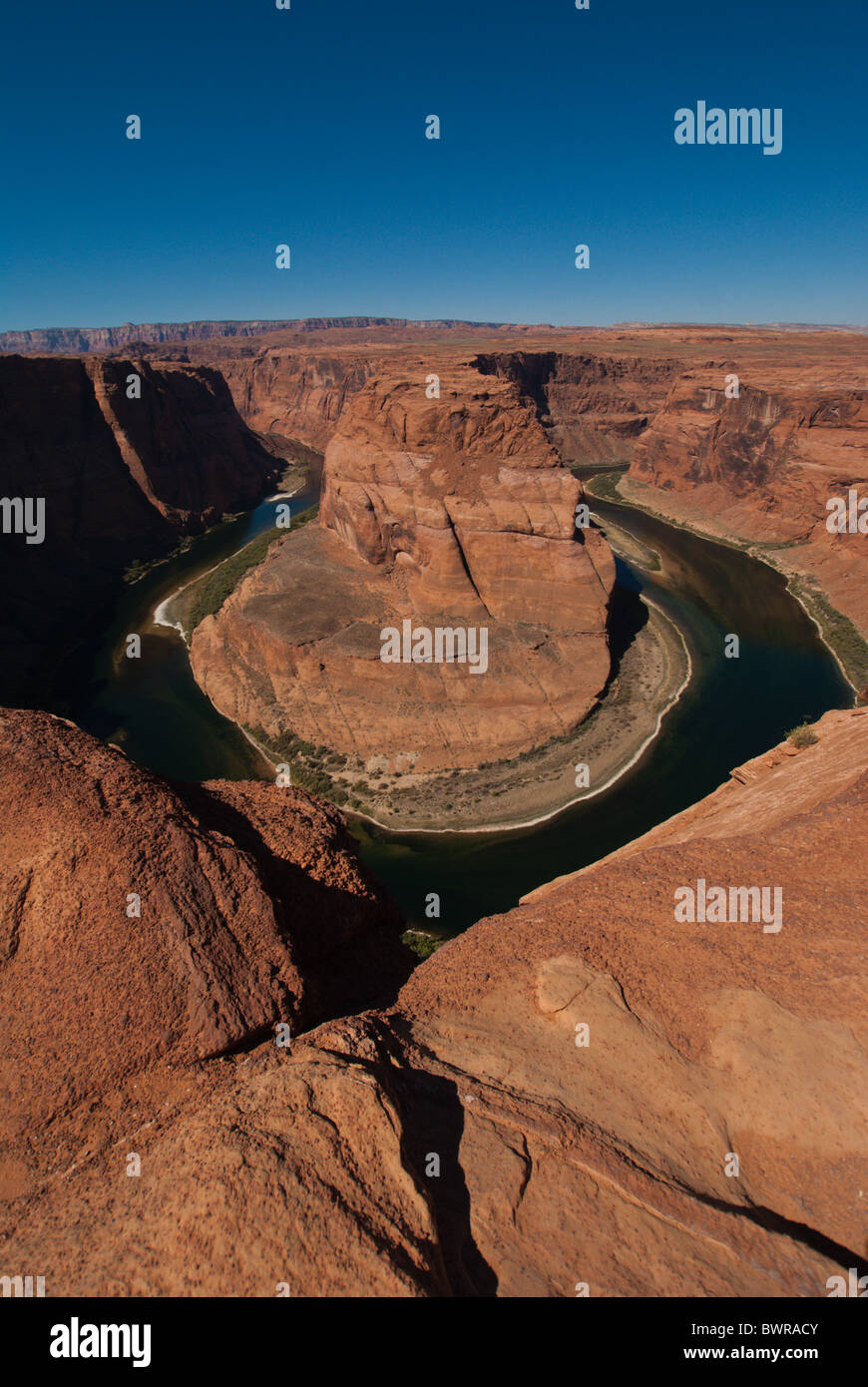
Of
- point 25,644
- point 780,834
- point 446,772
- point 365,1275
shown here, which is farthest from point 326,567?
point 365,1275

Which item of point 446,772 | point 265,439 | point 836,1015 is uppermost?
point 265,439

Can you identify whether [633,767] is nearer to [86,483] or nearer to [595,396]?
[86,483]

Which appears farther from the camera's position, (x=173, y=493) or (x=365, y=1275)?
(x=173, y=493)

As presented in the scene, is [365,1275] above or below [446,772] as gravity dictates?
above

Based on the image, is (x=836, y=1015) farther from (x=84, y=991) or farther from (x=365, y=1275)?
(x=84, y=991)

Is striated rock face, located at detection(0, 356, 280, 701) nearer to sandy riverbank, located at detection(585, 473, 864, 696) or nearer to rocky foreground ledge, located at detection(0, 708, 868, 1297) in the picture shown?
rocky foreground ledge, located at detection(0, 708, 868, 1297)

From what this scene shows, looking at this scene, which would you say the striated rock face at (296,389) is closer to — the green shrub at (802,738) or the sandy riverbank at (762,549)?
the sandy riverbank at (762,549)

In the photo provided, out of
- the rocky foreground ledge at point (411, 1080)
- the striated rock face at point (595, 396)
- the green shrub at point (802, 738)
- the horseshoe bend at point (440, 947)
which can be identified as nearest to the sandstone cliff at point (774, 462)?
the striated rock face at point (595, 396)
